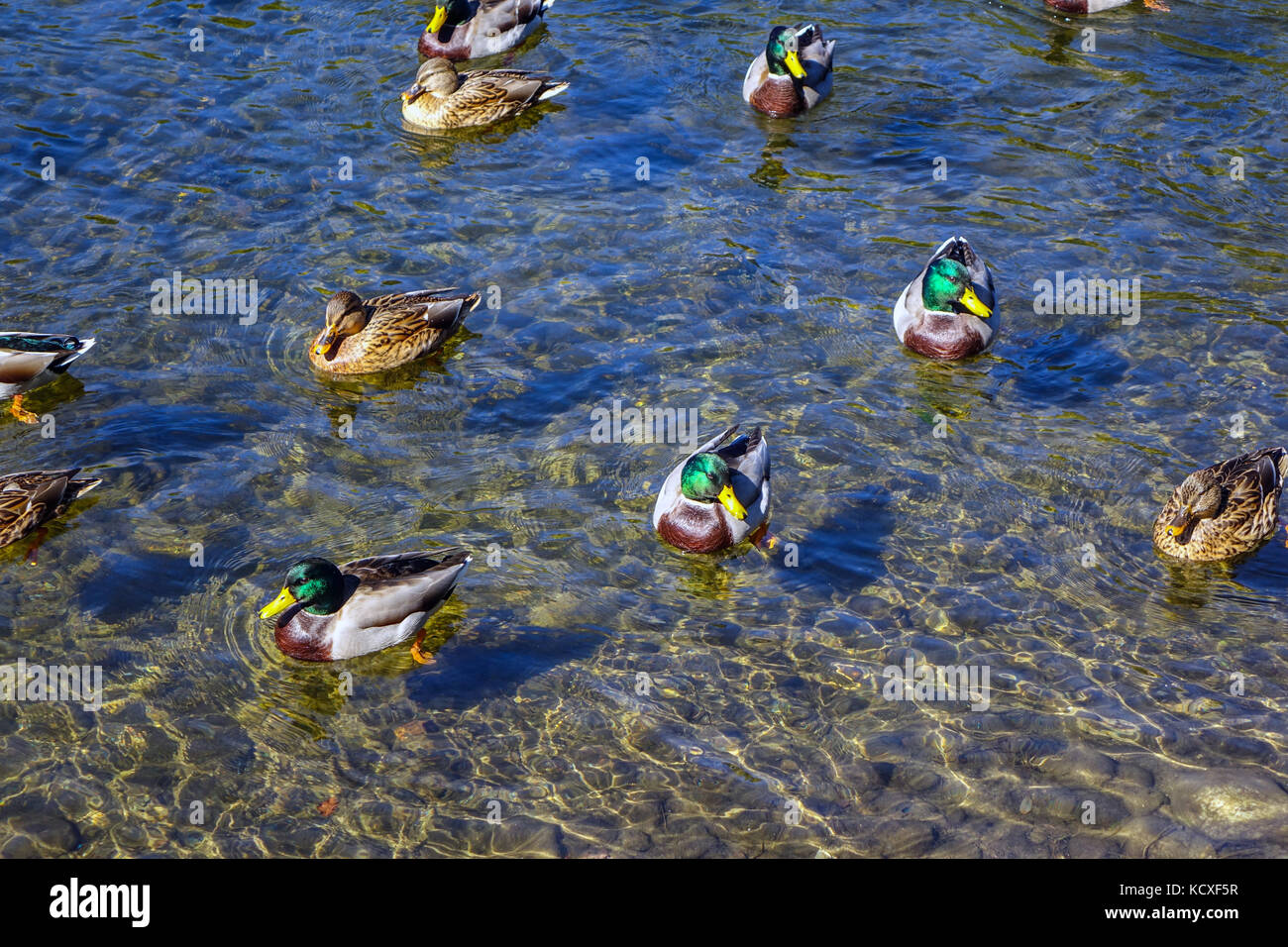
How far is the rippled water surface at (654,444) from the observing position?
25.4 ft

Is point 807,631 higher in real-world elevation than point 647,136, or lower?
lower

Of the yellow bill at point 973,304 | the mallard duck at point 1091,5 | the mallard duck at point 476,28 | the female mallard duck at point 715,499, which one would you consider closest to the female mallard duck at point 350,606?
the female mallard duck at point 715,499

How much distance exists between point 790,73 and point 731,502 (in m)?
7.90

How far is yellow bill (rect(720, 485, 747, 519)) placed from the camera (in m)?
9.26

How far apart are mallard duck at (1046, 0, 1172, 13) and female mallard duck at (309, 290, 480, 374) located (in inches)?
419

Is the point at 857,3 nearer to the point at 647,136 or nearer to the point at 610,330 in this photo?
the point at 647,136

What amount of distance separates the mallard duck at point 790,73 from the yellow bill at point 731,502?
306 inches

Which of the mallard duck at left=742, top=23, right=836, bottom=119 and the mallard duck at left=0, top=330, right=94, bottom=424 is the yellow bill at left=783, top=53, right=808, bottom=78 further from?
the mallard duck at left=0, top=330, right=94, bottom=424

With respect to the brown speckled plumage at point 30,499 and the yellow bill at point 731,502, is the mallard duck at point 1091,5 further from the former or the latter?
the brown speckled plumage at point 30,499

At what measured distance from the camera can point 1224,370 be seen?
1134 cm

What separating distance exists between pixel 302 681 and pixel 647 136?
29.4 ft

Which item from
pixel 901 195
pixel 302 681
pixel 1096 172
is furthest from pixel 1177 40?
pixel 302 681

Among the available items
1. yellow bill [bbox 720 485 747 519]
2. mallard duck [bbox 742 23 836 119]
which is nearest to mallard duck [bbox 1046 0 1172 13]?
mallard duck [bbox 742 23 836 119]

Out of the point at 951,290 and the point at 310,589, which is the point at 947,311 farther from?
the point at 310,589
